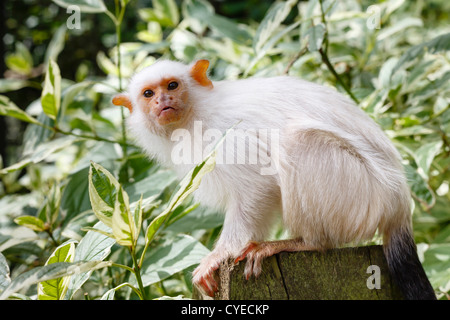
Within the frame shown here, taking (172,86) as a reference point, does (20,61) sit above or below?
above

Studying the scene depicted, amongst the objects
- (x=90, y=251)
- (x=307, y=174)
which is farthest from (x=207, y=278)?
(x=307, y=174)

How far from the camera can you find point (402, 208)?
2.01 metres

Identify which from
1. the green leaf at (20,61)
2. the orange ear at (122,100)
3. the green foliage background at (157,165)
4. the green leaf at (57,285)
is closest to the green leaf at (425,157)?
the green foliage background at (157,165)

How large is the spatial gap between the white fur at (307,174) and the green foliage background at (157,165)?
30 centimetres

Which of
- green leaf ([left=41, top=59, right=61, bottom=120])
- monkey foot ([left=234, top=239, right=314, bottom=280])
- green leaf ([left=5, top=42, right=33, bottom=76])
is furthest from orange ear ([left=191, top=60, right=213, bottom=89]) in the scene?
green leaf ([left=5, top=42, right=33, bottom=76])

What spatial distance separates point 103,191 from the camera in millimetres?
1612

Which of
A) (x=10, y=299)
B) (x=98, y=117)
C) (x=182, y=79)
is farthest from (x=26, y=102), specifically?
(x=10, y=299)

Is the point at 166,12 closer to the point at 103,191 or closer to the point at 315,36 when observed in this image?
the point at 315,36

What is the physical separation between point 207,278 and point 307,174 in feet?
1.90

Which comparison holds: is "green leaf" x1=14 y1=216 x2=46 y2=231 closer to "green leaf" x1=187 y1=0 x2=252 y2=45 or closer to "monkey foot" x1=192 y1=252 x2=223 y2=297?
"monkey foot" x1=192 y1=252 x2=223 y2=297

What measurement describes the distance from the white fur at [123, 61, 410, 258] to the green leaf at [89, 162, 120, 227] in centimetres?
55

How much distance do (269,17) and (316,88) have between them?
65 centimetres

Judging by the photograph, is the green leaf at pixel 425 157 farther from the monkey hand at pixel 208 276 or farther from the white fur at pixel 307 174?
the monkey hand at pixel 208 276
